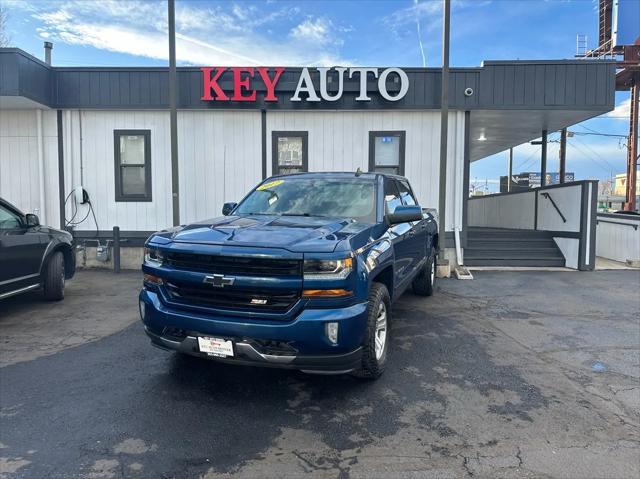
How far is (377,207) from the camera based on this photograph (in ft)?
15.0

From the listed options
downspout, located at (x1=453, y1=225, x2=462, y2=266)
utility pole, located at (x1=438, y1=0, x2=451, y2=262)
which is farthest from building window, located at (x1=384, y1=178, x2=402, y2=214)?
downspout, located at (x1=453, y1=225, x2=462, y2=266)

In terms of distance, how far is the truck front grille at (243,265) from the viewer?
10.6ft

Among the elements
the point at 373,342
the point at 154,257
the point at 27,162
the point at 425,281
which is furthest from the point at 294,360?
the point at 27,162

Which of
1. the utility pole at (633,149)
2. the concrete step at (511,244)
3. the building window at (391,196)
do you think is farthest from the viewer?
the utility pole at (633,149)

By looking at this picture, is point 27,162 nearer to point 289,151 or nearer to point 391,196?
point 289,151

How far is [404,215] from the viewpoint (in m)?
4.46

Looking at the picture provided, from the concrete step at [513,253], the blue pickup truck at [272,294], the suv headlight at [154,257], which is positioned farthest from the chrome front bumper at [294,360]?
the concrete step at [513,253]

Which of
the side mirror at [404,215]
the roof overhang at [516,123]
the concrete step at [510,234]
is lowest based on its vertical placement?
the concrete step at [510,234]

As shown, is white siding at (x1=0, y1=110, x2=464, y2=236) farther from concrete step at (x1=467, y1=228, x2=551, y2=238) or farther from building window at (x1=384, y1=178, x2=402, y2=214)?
building window at (x1=384, y1=178, x2=402, y2=214)

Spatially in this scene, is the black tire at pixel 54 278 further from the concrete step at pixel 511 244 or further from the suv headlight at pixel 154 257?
the concrete step at pixel 511 244

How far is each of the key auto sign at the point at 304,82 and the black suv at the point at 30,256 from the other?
4.44m

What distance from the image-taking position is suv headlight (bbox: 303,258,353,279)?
3.21 m

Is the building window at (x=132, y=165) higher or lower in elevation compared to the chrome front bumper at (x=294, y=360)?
higher

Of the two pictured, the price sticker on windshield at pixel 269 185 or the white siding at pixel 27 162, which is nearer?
the price sticker on windshield at pixel 269 185
